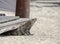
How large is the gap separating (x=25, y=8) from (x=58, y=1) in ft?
9.53

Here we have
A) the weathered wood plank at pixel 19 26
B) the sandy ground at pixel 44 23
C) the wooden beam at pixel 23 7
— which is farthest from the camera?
the wooden beam at pixel 23 7

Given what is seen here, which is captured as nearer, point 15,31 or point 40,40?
point 40,40

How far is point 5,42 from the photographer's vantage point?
1.86 metres

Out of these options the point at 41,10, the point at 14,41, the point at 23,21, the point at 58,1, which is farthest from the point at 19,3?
A: the point at 58,1

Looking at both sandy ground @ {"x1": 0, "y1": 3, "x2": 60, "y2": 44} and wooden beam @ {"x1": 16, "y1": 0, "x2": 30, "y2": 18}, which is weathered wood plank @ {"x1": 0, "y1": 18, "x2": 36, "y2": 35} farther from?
wooden beam @ {"x1": 16, "y1": 0, "x2": 30, "y2": 18}

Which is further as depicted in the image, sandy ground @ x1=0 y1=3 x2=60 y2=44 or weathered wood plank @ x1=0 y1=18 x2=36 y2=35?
weathered wood plank @ x1=0 y1=18 x2=36 y2=35

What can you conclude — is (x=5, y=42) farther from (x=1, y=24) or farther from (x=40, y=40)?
(x=40, y=40)

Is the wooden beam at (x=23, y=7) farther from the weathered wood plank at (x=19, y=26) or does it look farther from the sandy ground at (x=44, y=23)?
the weathered wood plank at (x=19, y=26)

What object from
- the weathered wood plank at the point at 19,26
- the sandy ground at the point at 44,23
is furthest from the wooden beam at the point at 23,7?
the weathered wood plank at the point at 19,26

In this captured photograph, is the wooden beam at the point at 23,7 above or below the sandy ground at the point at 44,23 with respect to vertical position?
above

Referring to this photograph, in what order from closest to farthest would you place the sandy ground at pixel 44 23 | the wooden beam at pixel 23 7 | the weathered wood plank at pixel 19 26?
the sandy ground at pixel 44 23 < the weathered wood plank at pixel 19 26 < the wooden beam at pixel 23 7

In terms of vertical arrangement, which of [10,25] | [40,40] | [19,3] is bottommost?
[40,40]

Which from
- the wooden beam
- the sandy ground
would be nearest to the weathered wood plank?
the sandy ground

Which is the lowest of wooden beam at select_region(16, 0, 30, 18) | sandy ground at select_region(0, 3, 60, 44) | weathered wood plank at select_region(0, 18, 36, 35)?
sandy ground at select_region(0, 3, 60, 44)
